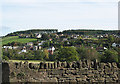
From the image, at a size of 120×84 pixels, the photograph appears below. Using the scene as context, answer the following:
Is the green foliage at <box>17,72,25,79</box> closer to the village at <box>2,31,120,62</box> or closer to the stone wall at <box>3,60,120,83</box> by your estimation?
the stone wall at <box>3,60,120,83</box>

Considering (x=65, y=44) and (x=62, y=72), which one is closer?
(x=62, y=72)

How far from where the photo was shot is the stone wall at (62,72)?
285 inches

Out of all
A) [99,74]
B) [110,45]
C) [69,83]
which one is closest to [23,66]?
[69,83]

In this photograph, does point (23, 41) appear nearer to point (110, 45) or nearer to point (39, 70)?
point (110, 45)

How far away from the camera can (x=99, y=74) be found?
7.51 meters

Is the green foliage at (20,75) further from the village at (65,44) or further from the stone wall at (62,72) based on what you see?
the village at (65,44)

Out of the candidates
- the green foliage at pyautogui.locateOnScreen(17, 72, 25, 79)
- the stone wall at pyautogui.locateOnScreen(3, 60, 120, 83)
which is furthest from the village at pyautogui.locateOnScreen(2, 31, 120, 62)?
the green foliage at pyautogui.locateOnScreen(17, 72, 25, 79)

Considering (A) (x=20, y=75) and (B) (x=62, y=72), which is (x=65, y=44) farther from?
(A) (x=20, y=75)

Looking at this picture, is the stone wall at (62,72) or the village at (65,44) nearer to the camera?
the stone wall at (62,72)

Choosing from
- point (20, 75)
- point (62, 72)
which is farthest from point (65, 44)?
point (20, 75)

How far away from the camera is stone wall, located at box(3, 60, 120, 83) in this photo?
724 cm

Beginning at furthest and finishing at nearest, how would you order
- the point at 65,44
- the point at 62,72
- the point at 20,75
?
the point at 65,44 → the point at 62,72 → the point at 20,75

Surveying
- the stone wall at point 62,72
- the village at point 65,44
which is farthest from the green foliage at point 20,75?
the village at point 65,44

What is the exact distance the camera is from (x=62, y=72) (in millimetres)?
7480
